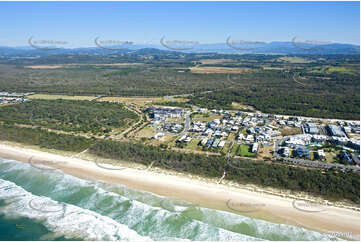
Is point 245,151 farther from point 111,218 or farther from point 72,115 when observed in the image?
point 72,115

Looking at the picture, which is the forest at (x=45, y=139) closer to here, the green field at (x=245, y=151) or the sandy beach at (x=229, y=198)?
the sandy beach at (x=229, y=198)

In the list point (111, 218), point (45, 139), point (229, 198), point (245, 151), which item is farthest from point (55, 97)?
point (229, 198)

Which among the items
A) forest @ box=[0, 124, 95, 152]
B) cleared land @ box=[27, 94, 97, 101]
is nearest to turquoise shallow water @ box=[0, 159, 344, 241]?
forest @ box=[0, 124, 95, 152]

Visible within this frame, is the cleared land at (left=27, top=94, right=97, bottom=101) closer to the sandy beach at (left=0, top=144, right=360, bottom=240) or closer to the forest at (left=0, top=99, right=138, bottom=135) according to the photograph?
the forest at (left=0, top=99, right=138, bottom=135)

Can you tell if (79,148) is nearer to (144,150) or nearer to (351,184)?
(144,150)

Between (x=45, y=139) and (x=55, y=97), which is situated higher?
(x=55, y=97)

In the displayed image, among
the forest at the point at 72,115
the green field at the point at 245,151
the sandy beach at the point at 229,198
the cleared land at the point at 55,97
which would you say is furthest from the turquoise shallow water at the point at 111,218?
the cleared land at the point at 55,97

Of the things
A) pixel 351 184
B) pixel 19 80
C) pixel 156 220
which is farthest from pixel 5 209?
pixel 19 80
